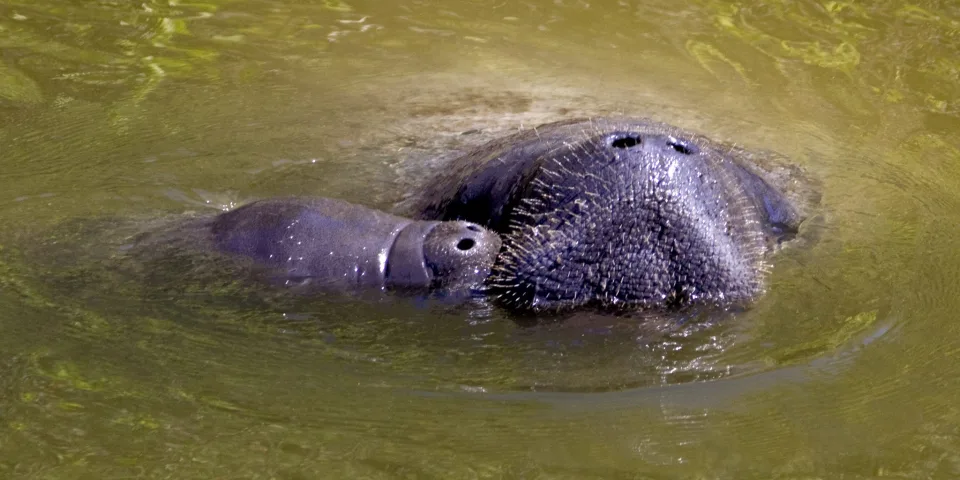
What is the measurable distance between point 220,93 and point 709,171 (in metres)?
4.43

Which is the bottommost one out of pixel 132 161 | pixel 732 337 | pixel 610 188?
pixel 132 161

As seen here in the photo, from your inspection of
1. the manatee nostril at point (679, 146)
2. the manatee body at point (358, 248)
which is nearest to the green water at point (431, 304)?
the manatee body at point (358, 248)

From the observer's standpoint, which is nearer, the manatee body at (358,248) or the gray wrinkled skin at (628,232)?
the gray wrinkled skin at (628,232)

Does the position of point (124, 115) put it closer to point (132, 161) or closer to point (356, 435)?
point (132, 161)

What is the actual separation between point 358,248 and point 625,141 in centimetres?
115

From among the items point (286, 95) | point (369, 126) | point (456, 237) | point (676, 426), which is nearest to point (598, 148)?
point (456, 237)

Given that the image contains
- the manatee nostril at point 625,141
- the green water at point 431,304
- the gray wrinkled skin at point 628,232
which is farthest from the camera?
the manatee nostril at point 625,141

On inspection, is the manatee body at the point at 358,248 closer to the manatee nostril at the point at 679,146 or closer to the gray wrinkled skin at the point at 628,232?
the gray wrinkled skin at the point at 628,232

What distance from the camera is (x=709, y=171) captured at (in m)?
4.60

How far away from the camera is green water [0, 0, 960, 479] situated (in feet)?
12.2

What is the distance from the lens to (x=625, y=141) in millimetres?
4547

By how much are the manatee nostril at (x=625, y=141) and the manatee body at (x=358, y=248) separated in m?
0.62

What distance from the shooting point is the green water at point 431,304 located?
3729 mm

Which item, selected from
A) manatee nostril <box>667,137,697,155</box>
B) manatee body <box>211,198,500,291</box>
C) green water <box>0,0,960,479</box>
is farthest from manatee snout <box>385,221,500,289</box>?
manatee nostril <box>667,137,697,155</box>
